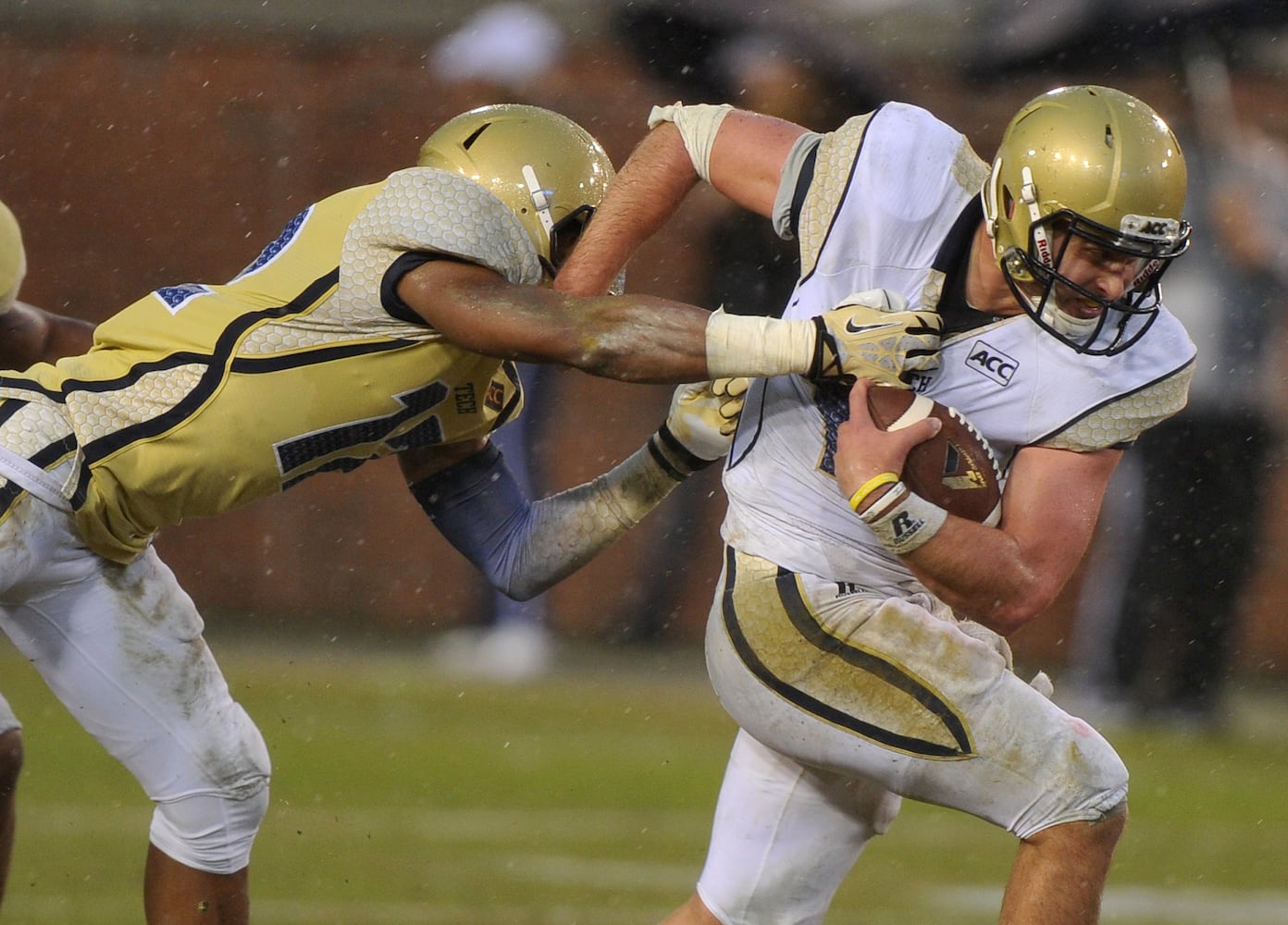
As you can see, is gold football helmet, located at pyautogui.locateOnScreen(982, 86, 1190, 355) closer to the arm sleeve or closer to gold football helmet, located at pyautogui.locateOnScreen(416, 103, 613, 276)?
gold football helmet, located at pyautogui.locateOnScreen(416, 103, 613, 276)

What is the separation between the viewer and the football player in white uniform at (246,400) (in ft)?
10.1

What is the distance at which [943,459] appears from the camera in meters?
2.80

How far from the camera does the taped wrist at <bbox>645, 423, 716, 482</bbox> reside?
3.54 m

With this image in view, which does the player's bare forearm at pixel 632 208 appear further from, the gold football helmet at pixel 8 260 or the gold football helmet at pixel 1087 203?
the gold football helmet at pixel 8 260

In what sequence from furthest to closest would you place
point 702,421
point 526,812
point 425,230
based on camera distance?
point 526,812 < point 702,421 < point 425,230

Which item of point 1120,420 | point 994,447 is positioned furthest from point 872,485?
point 1120,420

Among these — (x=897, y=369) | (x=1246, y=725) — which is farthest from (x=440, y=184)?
(x=1246, y=725)

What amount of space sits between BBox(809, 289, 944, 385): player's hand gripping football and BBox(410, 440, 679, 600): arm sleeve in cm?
93

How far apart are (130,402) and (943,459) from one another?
1451mm

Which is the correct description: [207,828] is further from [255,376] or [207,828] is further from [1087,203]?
[1087,203]

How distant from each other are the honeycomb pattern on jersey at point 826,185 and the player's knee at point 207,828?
147cm

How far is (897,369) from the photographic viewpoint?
9.09 ft

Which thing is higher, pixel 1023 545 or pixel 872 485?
pixel 872 485

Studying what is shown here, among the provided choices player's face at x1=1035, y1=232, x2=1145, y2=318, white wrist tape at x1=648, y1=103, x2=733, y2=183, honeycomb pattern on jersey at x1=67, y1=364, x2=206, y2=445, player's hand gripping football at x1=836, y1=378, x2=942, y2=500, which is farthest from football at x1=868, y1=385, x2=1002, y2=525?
honeycomb pattern on jersey at x1=67, y1=364, x2=206, y2=445
